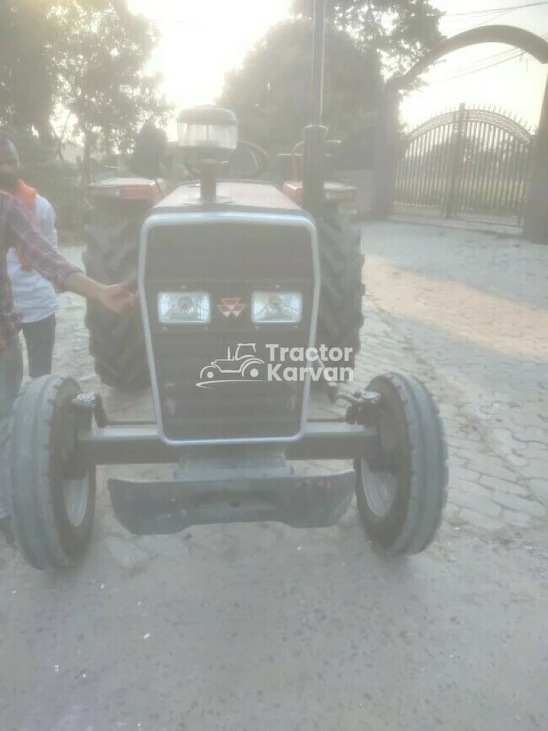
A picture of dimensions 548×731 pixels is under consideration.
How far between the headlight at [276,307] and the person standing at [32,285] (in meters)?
1.57

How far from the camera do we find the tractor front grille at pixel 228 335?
2.12m

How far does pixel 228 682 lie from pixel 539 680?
1030 millimetres

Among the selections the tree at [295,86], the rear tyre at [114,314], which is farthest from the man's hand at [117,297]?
the tree at [295,86]

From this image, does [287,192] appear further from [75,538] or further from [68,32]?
[68,32]

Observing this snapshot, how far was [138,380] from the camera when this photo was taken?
408 cm

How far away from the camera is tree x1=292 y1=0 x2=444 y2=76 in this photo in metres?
22.9

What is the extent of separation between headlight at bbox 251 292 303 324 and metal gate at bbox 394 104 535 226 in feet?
35.2

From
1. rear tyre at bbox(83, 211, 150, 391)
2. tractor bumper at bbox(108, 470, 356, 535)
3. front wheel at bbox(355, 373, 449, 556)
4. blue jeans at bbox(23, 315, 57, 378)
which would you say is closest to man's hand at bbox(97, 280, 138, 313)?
tractor bumper at bbox(108, 470, 356, 535)

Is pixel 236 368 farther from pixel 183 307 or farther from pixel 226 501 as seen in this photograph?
pixel 226 501

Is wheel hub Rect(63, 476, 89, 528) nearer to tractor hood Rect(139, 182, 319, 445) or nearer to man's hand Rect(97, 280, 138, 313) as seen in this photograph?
Result: tractor hood Rect(139, 182, 319, 445)

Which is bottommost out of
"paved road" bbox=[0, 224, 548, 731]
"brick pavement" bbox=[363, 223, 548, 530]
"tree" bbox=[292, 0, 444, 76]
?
"paved road" bbox=[0, 224, 548, 731]

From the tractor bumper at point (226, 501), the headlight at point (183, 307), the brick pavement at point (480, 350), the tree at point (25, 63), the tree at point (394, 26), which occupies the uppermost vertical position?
the tree at point (394, 26)

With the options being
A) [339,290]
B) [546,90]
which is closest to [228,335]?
[339,290]

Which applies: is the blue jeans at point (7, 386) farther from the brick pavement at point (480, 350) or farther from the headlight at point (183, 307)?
the brick pavement at point (480, 350)
